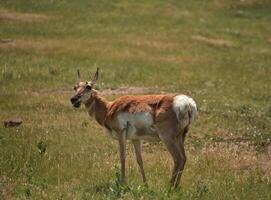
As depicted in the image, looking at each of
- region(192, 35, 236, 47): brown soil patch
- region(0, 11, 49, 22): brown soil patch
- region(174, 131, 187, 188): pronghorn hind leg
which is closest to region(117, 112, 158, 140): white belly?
region(174, 131, 187, 188): pronghorn hind leg

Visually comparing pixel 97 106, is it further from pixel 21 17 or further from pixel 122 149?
pixel 21 17

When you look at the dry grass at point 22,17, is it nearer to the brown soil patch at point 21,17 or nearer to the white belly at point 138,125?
the brown soil patch at point 21,17

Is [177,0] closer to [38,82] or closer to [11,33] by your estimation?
[11,33]

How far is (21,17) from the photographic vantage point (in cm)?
4644

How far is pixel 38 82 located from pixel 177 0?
2822 centimetres

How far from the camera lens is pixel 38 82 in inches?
1196

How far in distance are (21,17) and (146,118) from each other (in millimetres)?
34308

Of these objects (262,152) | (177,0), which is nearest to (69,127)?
(262,152)

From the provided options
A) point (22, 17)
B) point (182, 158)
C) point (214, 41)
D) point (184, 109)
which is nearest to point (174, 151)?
point (182, 158)

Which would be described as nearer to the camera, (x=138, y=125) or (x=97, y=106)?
(x=138, y=125)

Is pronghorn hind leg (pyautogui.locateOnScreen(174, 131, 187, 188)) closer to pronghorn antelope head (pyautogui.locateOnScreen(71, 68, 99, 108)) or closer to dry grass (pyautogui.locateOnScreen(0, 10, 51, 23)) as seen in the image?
pronghorn antelope head (pyautogui.locateOnScreen(71, 68, 99, 108))

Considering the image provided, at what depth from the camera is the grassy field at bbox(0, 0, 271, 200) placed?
14043 mm

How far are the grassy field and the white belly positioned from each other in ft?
3.46

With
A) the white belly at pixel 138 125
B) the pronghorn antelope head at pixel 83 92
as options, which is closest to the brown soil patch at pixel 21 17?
the pronghorn antelope head at pixel 83 92
